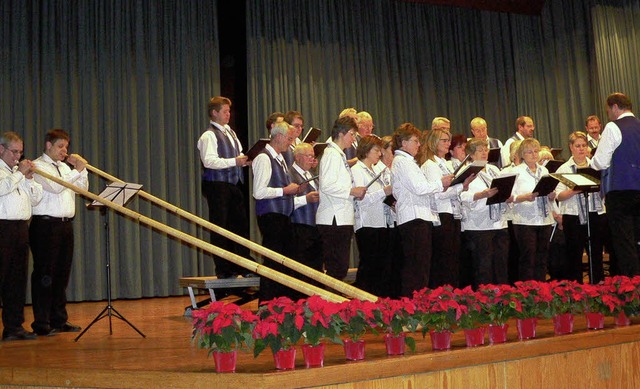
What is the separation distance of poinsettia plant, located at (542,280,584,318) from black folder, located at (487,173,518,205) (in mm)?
1529

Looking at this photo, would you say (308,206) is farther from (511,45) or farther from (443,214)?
(511,45)

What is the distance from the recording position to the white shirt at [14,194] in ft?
18.3

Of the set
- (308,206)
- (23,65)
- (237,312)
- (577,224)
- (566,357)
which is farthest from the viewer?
(23,65)

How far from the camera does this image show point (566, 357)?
4293mm

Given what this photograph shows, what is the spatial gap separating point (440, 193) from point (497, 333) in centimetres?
200

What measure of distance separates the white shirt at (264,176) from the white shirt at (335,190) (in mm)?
457

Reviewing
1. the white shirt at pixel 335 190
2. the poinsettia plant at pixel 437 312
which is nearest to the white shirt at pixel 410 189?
the white shirt at pixel 335 190

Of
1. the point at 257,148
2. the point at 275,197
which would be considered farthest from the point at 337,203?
the point at 257,148

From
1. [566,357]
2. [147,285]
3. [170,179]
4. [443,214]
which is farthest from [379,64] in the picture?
[566,357]

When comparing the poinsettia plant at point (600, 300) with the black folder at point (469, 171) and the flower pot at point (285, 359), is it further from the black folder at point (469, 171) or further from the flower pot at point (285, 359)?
the flower pot at point (285, 359)

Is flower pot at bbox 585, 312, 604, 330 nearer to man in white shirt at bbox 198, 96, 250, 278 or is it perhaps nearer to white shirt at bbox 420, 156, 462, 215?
white shirt at bbox 420, 156, 462, 215

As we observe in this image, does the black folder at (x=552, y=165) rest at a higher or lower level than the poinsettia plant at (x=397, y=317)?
higher

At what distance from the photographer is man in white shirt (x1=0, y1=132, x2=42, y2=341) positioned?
5633 mm

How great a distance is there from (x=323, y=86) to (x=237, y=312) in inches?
288
